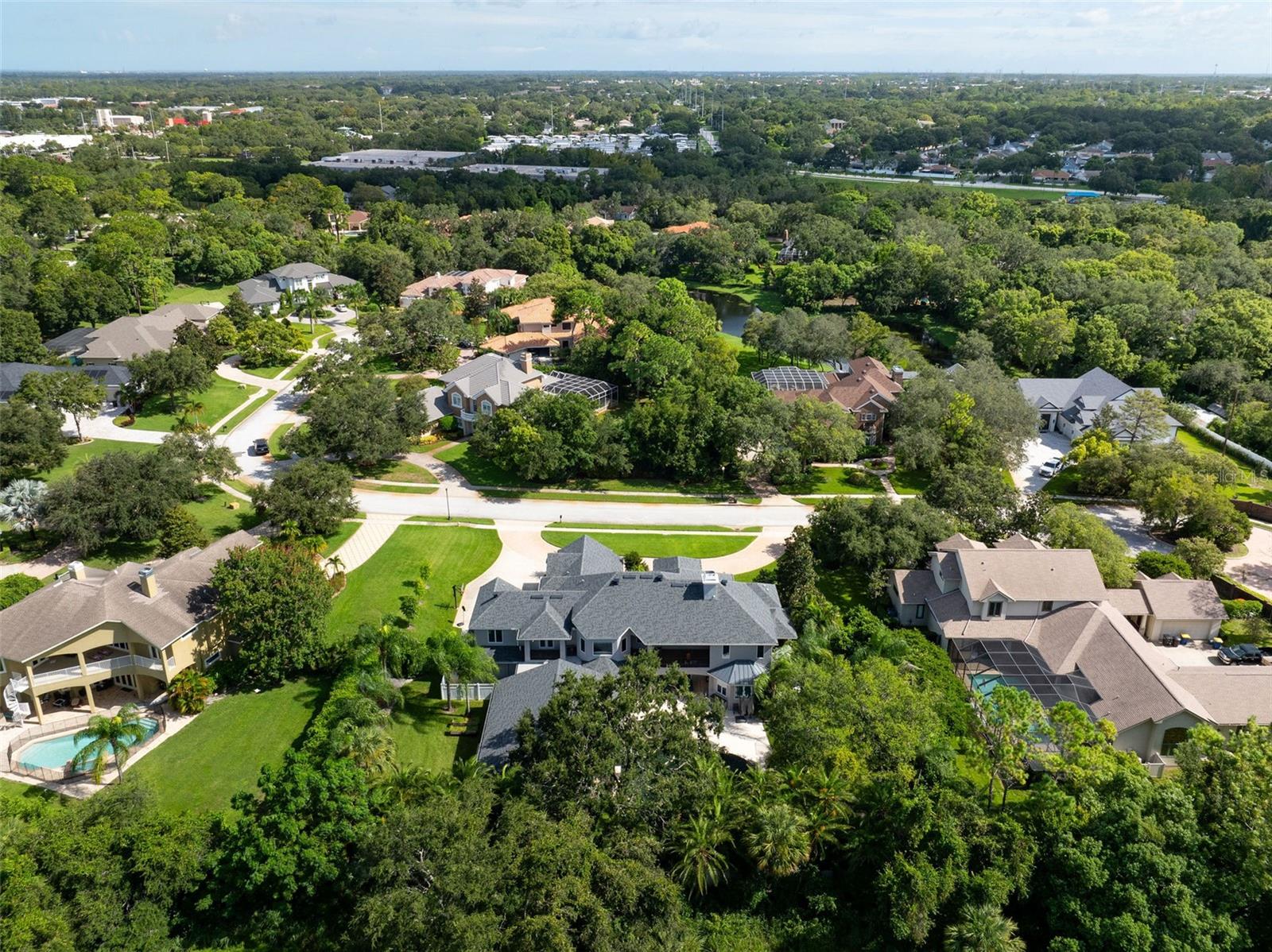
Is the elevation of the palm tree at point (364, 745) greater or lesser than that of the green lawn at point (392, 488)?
greater

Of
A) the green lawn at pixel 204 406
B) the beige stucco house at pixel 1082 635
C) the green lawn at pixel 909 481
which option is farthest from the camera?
the green lawn at pixel 204 406

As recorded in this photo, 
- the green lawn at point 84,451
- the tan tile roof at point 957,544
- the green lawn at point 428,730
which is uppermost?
the tan tile roof at point 957,544

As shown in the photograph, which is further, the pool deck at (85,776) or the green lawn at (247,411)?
the green lawn at (247,411)

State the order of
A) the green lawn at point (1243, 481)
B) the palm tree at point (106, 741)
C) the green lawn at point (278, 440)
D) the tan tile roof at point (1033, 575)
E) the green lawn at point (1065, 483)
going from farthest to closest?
the green lawn at point (278, 440) → the green lawn at point (1065, 483) → the green lawn at point (1243, 481) → the tan tile roof at point (1033, 575) → the palm tree at point (106, 741)

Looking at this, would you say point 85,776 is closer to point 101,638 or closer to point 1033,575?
point 101,638

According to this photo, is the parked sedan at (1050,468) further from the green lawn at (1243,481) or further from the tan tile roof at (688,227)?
the tan tile roof at (688,227)

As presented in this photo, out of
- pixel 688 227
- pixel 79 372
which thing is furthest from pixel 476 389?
pixel 688 227

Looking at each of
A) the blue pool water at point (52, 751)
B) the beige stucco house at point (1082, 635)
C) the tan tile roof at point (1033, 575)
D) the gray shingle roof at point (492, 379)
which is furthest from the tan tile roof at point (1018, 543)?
the blue pool water at point (52, 751)
